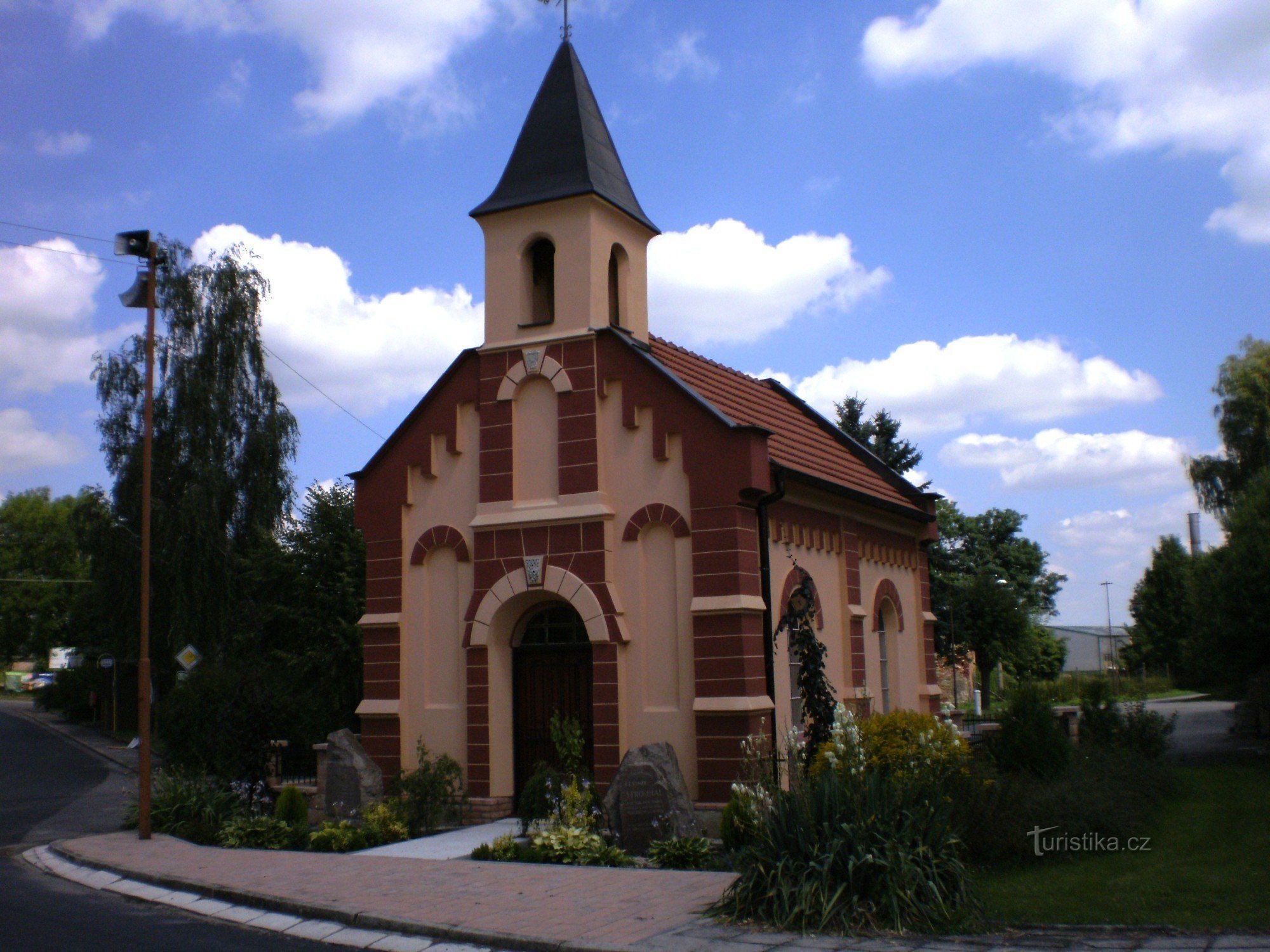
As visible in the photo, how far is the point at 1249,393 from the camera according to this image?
112 feet

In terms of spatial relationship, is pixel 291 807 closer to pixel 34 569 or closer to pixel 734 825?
pixel 734 825

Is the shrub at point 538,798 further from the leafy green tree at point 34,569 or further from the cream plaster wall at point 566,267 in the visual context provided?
the leafy green tree at point 34,569

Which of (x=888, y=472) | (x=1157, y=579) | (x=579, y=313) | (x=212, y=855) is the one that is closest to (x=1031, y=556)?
(x=1157, y=579)

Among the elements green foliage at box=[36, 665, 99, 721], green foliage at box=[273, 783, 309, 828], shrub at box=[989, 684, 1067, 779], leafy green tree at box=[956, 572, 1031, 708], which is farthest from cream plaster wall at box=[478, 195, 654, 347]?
green foliage at box=[36, 665, 99, 721]

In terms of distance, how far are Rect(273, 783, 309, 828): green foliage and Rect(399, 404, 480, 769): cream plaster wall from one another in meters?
1.51

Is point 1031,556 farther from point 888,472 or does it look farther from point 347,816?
point 347,816

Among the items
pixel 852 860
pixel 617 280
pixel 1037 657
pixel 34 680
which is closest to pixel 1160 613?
pixel 1037 657

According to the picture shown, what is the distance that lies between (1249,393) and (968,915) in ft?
102

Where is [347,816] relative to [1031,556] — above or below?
below

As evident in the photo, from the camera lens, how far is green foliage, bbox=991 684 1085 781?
14609 millimetres

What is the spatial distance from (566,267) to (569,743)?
6.58m

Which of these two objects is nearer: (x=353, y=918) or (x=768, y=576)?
(x=353, y=918)

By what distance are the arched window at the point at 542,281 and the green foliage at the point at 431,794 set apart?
6.45 metres
